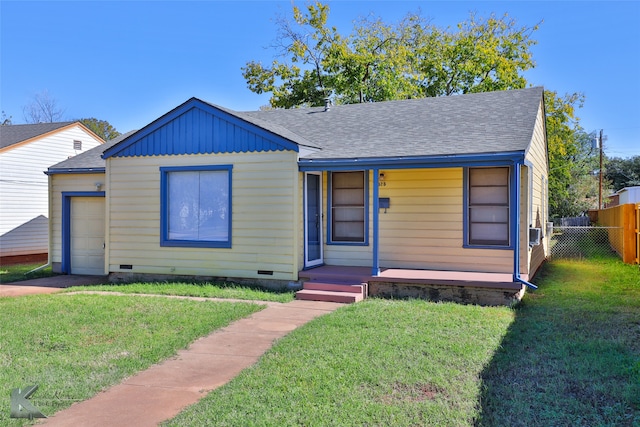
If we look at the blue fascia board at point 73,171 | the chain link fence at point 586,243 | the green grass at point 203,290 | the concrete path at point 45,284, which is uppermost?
the blue fascia board at point 73,171

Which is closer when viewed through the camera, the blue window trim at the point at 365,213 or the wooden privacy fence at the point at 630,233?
the blue window trim at the point at 365,213

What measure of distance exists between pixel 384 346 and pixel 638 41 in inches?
617

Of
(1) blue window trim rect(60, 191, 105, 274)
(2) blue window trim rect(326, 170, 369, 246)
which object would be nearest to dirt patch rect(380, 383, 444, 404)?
(2) blue window trim rect(326, 170, 369, 246)

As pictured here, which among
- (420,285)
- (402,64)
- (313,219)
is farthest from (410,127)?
(402,64)

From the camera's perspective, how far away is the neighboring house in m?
15.7

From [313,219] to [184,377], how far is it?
553cm

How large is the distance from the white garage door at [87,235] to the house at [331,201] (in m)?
1.15

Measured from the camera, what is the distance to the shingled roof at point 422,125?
29.1 feet

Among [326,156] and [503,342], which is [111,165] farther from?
[503,342]

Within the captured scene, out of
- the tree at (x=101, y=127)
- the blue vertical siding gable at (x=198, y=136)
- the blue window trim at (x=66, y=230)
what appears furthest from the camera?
the tree at (x=101, y=127)

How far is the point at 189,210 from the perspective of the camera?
10258 mm

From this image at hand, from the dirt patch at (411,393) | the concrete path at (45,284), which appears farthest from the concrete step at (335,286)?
the concrete path at (45,284)

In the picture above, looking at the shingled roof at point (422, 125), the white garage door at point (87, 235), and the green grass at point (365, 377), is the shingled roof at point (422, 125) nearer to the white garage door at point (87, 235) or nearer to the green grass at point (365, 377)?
the green grass at point (365, 377)

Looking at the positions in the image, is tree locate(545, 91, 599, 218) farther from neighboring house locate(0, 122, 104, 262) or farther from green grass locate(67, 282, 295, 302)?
neighboring house locate(0, 122, 104, 262)
